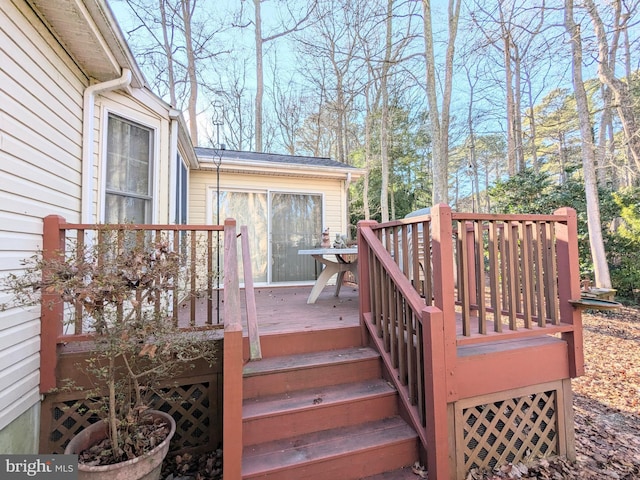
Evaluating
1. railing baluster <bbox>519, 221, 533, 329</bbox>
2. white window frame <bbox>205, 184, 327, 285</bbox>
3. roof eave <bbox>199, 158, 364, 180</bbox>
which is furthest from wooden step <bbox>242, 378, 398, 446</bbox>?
roof eave <bbox>199, 158, 364, 180</bbox>

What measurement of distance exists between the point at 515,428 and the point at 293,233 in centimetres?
472

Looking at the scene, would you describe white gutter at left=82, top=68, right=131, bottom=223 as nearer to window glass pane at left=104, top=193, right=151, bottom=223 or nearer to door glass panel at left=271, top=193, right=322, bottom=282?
window glass pane at left=104, top=193, right=151, bottom=223

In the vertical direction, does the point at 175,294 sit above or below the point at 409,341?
above

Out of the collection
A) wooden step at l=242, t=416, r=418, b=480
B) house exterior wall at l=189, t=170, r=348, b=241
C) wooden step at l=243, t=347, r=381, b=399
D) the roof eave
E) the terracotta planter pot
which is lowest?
wooden step at l=242, t=416, r=418, b=480

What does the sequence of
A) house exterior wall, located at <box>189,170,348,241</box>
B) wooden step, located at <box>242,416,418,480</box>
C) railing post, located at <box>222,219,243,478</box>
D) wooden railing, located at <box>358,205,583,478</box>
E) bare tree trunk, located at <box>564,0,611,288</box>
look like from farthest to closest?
bare tree trunk, located at <box>564,0,611,288</box> < house exterior wall, located at <box>189,170,348,241</box> < wooden railing, located at <box>358,205,583,478</box> < wooden step, located at <box>242,416,418,480</box> < railing post, located at <box>222,219,243,478</box>

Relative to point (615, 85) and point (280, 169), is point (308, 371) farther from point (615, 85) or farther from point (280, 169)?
point (615, 85)

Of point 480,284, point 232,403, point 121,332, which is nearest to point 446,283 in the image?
point 480,284

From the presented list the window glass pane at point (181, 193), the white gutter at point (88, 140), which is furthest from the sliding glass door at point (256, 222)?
the white gutter at point (88, 140)

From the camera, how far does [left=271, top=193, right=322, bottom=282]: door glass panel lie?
620 cm

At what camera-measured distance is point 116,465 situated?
1.66 meters

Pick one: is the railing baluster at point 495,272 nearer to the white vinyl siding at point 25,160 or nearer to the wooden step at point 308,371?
the wooden step at point 308,371

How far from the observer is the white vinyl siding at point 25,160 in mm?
1951

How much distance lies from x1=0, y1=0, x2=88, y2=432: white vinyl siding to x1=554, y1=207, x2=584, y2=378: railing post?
3929 mm

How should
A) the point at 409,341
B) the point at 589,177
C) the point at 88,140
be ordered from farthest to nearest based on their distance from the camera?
the point at 589,177
the point at 88,140
the point at 409,341
